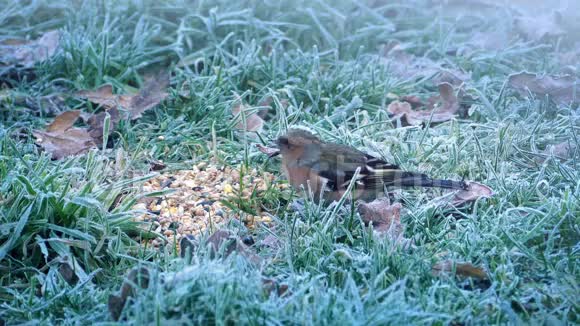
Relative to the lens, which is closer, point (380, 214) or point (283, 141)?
point (380, 214)

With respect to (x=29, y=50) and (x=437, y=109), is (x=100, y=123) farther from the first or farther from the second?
(x=437, y=109)

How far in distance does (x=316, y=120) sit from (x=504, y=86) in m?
1.26

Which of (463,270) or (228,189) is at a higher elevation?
(463,270)

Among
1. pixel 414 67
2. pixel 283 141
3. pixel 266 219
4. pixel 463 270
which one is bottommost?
pixel 266 219

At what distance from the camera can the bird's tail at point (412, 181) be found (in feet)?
12.9

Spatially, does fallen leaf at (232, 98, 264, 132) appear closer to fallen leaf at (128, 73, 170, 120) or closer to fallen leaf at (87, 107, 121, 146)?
fallen leaf at (128, 73, 170, 120)

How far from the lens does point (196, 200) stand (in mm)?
4305

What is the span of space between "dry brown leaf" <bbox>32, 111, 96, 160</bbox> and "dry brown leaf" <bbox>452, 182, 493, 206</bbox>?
2176 millimetres

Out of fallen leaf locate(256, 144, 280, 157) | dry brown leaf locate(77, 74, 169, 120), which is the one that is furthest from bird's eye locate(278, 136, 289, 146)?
dry brown leaf locate(77, 74, 169, 120)

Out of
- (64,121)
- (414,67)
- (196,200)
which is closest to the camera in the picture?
(196,200)

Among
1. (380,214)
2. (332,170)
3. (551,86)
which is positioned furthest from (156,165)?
(551,86)

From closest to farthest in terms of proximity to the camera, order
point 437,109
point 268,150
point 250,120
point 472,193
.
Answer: point 472,193 < point 268,150 < point 250,120 < point 437,109

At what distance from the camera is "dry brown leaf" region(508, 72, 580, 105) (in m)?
5.20

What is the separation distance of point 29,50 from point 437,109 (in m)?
2.98
